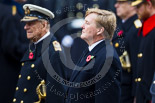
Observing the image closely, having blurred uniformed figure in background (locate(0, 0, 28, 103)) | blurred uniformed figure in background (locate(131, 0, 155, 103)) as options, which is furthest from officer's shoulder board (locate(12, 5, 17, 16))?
blurred uniformed figure in background (locate(131, 0, 155, 103))

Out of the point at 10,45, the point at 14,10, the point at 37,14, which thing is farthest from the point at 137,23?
the point at 37,14

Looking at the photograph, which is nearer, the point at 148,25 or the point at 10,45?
the point at 148,25

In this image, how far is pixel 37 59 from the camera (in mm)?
5090

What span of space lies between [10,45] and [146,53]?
217 centimetres

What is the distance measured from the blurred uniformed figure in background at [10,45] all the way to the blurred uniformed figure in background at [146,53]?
1905mm

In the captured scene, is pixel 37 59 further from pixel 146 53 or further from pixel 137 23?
pixel 137 23

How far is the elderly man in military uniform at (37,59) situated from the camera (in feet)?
16.1

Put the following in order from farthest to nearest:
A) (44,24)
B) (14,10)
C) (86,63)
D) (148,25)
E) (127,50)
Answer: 1. (127,50)
2. (14,10)
3. (148,25)
4. (44,24)
5. (86,63)

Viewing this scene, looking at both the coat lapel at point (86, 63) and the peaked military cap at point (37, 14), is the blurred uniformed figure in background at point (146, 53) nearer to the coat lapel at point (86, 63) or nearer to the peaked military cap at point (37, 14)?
the coat lapel at point (86, 63)

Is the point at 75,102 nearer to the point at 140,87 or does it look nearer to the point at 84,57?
the point at 84,57

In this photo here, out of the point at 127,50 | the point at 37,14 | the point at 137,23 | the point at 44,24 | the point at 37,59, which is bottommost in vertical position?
the point at 127,50

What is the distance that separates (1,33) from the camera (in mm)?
6578

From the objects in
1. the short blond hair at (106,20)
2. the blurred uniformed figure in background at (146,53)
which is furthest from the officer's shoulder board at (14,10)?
the short blond hair at (106,20)

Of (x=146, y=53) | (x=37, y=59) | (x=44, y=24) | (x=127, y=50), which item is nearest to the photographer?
(x=37, y=59)
